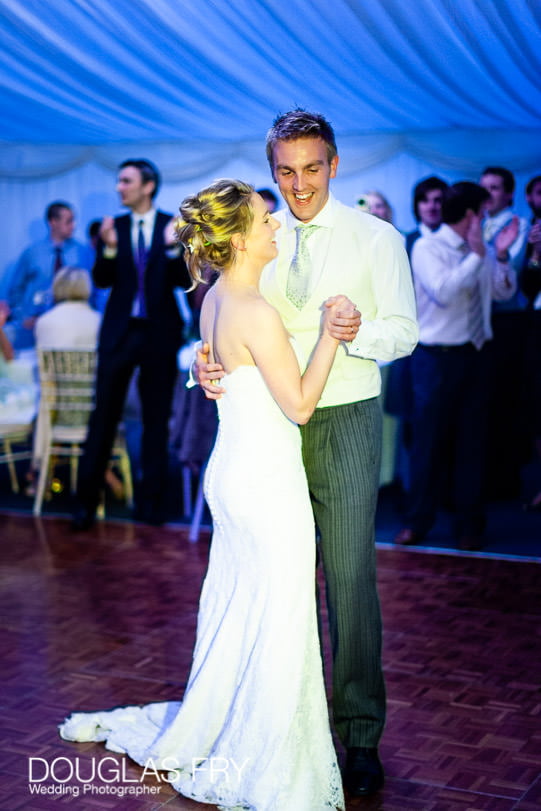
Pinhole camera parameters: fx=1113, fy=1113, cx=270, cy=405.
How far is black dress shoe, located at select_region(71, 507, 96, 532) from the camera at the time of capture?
227 inches

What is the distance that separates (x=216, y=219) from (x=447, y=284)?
2717 mm

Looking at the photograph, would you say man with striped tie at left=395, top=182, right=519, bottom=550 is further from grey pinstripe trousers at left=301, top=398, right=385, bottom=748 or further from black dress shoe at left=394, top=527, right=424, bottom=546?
grey pinstripe trousers at left=301, top=398, right=385, bottom=748

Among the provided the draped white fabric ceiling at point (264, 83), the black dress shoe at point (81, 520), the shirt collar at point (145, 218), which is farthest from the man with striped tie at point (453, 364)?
the black dress shoe at point (81, 520)

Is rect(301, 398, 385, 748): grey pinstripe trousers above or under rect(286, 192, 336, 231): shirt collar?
under

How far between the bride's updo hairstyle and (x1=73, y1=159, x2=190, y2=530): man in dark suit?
121 inches

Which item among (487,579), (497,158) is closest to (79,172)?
(497,158)

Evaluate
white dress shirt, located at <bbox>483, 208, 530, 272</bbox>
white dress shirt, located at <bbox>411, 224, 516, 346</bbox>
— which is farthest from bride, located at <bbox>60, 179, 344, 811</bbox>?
white dress shirt, located at <bbox>483, 208, 530, 272</bbox>

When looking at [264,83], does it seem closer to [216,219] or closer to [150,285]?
[150,285]

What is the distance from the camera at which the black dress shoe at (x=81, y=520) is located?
5777mm

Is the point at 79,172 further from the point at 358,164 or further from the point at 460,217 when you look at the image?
the point at 460,217

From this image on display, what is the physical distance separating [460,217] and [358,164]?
416 cm

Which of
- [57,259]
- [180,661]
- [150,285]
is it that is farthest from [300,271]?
[57,259]

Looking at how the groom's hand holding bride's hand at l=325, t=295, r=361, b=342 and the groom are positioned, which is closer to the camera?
the groom's hand holding bride's hand at l=325, t=295, r=361, b=342

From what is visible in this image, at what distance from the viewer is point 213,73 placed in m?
6.25
